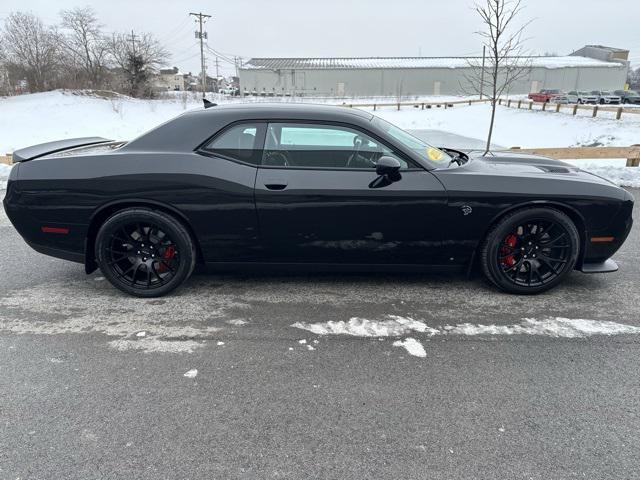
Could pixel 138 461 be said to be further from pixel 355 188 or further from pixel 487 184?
pixel 487 184

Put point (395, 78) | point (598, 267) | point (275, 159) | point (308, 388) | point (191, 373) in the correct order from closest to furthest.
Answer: point (308, 388), point (191, 373), point (275, 159), point (598, 267), point (395, 78)

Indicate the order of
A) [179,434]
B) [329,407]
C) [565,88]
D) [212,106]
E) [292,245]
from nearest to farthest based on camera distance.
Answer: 1. [179,434]
2. [329,407]
3. [292,245]
4. [212,106]
5. [565,88]

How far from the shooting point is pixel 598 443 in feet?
6.77

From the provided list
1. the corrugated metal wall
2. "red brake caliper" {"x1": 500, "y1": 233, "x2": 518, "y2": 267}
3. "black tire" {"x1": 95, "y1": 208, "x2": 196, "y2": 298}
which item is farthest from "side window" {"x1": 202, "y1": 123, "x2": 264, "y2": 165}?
the corrugated metal wall

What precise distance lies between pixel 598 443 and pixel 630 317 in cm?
159

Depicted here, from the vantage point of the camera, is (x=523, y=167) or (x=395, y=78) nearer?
(x=523, y=167)

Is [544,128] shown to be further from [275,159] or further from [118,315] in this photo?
A: [118,315]

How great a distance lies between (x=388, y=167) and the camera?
10.7ft

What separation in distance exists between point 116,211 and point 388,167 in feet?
7.17

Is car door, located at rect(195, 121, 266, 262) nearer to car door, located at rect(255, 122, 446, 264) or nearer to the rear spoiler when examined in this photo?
car door, located at rect(255, 122, 446, 264)

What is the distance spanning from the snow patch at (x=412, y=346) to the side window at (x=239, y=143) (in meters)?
1.74

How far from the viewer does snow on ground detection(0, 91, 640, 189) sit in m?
18.8

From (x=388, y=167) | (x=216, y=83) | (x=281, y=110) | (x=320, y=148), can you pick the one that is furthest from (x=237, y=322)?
(x=216, y=83)

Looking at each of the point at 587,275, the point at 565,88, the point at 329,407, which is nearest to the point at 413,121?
the point at 587,275
